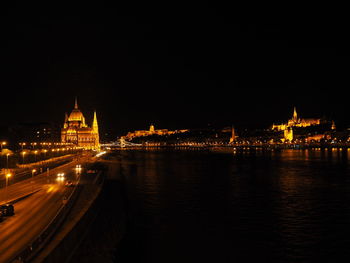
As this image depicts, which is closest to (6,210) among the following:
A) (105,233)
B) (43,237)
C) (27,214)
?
(27,214)

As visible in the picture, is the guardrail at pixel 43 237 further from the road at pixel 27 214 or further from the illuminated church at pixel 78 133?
the illuminated church at pixel 78 133

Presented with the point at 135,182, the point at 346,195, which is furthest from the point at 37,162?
the point at 346,195

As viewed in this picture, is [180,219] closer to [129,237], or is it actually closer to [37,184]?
[129,237]

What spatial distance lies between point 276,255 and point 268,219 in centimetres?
662

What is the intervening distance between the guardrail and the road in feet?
0.74

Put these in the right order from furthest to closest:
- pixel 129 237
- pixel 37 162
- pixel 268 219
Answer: pixel 37 162
pixel 268 219
pixel 129 237

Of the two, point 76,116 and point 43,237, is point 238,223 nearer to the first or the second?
point 43,237

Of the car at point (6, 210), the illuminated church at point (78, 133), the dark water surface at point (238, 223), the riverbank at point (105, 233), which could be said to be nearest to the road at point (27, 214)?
the car at point (6, 210)

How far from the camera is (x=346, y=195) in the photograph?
33.6 meters

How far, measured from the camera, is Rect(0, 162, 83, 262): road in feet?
49.1

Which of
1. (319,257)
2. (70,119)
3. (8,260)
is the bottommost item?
(319,257)

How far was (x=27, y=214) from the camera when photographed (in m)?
20.3

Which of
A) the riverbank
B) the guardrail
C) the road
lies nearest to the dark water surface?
the riverbank

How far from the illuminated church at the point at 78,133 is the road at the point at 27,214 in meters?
149
